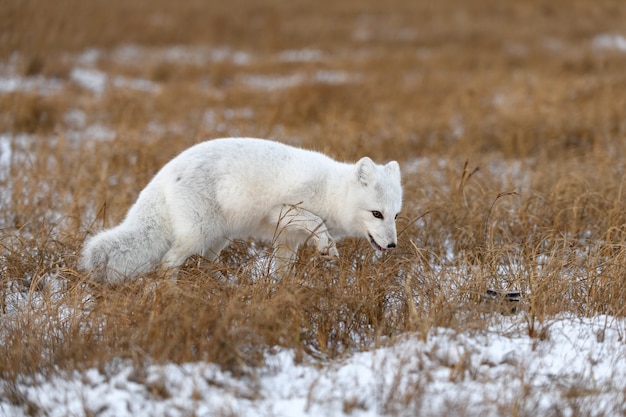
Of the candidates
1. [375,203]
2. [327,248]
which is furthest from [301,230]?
[375,203]

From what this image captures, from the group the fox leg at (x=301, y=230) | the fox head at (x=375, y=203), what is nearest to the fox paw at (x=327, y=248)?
the fox leg at (x=301, y=230)

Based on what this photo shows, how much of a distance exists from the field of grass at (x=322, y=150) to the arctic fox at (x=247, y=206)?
0.20m

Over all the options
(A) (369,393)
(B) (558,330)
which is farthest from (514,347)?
(A) (369,393)

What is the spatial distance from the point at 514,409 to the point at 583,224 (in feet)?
9.82

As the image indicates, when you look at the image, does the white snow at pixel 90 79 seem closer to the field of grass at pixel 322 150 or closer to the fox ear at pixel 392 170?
the field of grass at pixel 322 150

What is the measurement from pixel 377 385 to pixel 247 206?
1.65m

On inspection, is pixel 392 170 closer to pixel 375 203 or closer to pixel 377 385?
pixel 375 203

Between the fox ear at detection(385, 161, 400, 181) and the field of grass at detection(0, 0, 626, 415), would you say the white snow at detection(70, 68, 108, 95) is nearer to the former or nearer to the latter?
the field of grass at detection(0, 0, 626, 415)

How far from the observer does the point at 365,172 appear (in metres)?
4.33

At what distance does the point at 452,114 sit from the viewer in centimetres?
983

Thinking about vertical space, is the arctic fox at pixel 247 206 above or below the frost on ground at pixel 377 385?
above

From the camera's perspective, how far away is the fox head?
4234mm

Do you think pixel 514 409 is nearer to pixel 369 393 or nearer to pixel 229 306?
pixel 369 393

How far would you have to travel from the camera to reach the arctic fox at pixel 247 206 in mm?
4148
